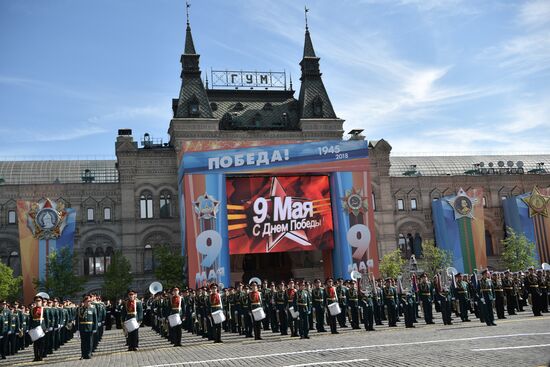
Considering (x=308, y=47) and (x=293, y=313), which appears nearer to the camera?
(x=293, y=313)

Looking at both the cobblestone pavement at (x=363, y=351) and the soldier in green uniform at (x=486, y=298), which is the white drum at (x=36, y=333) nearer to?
the cobblestone pavement at (x=363, y=351)

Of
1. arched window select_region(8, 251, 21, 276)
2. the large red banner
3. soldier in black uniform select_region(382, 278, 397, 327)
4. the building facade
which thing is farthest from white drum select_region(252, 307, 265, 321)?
arched window select_region(8, 251, 21, 276)

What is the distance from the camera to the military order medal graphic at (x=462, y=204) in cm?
5778

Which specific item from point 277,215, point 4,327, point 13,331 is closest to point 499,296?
point 13,331

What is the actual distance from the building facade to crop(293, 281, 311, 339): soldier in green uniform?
24750 mm

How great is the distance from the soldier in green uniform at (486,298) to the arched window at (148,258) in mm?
35135

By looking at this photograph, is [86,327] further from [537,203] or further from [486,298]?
[537,203]

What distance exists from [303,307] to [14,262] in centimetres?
3681

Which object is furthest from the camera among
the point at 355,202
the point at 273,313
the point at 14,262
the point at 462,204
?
the point at 462,204

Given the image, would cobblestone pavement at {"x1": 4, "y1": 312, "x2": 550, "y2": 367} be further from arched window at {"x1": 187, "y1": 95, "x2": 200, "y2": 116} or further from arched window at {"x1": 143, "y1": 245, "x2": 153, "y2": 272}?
arched window at {"x1": 187, "y1": 95, "x2": 200, "y2": 116}

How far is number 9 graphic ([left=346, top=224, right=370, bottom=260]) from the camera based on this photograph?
48.3 meters

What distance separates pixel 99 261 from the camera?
5281 cm

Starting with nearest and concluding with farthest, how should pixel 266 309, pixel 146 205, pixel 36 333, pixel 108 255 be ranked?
pixel 36 333, pixel 266 309, pixel 108 255, pixel 146 205

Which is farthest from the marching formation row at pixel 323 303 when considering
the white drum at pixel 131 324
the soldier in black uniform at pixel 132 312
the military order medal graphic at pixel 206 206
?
the military order medal graphic at pixel 206 206
